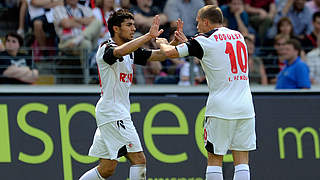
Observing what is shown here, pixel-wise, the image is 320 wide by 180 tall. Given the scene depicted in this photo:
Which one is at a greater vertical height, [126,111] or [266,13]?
[266,13]

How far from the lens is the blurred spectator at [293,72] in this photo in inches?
398

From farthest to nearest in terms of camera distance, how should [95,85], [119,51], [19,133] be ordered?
[95,85], [19,133], [119,51]

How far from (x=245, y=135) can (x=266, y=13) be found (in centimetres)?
550

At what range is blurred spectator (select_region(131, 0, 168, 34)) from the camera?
11294 mm

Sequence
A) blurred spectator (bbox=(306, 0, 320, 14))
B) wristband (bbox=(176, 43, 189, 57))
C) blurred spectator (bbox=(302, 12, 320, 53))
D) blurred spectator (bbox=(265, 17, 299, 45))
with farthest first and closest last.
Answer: blurred spectator (bbox=(306, 0, 320, 14)) → blurred spectator (bbox=(302, 12, 320, 53)) → blurred spectator (bbox=(265, 17, 299, 45)) → wristband (bbox=(176, 43, 189, 57))

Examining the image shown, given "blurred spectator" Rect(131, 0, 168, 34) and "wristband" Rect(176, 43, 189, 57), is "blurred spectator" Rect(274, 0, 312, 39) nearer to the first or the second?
"blurred spectator" Rect(131, 0, 168, 34)

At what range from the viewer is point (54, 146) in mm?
9234

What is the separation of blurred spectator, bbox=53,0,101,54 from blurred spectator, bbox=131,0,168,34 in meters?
0.68

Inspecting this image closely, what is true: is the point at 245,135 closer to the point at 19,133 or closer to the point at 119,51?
the point at 119,51

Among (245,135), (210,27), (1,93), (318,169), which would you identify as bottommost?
(318,169)

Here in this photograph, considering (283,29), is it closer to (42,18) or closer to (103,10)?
(103,10)

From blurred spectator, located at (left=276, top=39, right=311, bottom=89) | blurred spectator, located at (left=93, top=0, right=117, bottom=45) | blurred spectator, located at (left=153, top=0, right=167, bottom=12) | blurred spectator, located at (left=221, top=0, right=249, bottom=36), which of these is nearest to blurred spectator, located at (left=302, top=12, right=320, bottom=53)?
blurred spectator, located at (left=221, top=0, right=249, bottom=36)

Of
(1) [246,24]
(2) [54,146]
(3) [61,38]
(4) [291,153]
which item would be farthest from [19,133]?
(1) [246,24]

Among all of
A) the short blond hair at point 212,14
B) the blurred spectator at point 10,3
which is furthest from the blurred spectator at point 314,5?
the short blond hair at point 212,14
